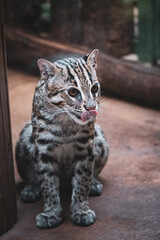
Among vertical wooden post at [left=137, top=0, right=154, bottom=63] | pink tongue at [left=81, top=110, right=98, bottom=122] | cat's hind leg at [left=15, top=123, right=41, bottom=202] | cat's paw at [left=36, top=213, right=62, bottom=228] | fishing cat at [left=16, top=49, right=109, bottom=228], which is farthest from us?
vertical wooden post at [left=137, top=0, right=154, bottom=63]

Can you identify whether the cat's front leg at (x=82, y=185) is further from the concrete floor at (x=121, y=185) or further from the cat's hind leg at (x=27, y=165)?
the cat's hind leg at (x=27, y=165)

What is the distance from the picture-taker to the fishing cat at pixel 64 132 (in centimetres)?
369

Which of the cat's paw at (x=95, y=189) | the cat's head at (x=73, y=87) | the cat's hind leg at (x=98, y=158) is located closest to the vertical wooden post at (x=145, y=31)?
the cat's hind leg at (x=98, y=158)

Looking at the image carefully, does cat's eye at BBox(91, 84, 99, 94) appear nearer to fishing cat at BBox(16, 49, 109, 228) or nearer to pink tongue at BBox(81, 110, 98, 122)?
fishing cat at BBox(16, 49, 109, 228)

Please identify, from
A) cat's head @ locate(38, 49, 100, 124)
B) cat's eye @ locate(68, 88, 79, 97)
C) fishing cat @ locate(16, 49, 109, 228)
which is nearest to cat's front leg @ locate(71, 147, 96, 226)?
fishing cat @ locate(16, 49, 109, 228)

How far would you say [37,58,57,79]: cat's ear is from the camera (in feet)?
12.4

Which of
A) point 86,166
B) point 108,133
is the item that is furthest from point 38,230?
point 108,133

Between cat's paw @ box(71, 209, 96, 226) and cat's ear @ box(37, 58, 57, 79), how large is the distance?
1.29 metres

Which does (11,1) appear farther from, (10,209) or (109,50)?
(10,209)

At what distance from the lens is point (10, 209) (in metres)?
4.01

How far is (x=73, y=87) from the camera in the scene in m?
3.65

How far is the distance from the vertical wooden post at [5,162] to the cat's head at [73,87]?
1.19 ft

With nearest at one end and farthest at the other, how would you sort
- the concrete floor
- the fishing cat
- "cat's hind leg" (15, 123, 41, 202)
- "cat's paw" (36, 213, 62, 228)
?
the fishing cat
the concrete floor
"cat's paw" (36, 213, 62, 228)
"cat's hind leg" (15, 123, 41, 202)

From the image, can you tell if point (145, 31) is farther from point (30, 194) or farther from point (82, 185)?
point (82, 185)
